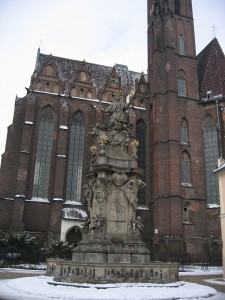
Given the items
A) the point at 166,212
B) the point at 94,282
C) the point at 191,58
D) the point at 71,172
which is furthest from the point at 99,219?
the point at 191,58

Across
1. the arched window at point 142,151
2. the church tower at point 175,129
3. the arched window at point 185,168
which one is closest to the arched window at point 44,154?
the arched window at point 142,151

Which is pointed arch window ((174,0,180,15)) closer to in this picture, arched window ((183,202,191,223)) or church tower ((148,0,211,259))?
church tower ((148,0,211,259))

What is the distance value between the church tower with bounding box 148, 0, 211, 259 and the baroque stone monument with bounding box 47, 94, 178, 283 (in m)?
16.2

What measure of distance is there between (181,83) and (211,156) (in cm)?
817

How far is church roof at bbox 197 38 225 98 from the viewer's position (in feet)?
117

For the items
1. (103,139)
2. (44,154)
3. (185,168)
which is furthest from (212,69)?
(103,139)

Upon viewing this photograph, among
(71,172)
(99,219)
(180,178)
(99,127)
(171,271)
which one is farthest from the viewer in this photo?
(71,172)

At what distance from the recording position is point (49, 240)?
28.6m

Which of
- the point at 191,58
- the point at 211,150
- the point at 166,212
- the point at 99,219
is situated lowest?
the point at 99,219

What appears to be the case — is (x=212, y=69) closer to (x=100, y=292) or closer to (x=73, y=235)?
(x=73, y=235)

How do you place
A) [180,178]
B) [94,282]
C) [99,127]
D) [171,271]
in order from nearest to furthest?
[94,282], [171,271], [99,127], [180,178]

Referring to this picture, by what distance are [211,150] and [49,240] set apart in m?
17.3

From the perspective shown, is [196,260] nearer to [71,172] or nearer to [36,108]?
[71,172]

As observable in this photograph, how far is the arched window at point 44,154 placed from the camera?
30859 mm
